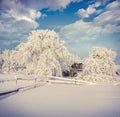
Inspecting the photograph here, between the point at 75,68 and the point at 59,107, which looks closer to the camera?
the point at 59,107

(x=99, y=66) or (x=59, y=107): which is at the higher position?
(x=99, y=66)

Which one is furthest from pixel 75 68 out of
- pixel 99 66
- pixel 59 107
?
pixel 59 107

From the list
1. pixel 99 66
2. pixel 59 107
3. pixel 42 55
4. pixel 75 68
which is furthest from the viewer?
pixel 75 68

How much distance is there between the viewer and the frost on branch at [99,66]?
19531 millimetres

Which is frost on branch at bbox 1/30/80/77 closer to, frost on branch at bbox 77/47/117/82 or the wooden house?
the wooden house

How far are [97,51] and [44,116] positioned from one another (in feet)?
55.9

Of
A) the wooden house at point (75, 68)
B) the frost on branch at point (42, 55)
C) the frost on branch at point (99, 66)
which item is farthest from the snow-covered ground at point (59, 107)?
the wooden house at point (75, 68)

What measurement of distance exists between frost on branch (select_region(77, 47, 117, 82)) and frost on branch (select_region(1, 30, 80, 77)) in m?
3.24

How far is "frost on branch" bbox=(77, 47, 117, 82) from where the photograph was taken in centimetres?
1953

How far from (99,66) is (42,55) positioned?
635 centimetres

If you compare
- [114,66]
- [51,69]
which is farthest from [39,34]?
[114,66]

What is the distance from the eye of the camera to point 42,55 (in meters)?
21.3

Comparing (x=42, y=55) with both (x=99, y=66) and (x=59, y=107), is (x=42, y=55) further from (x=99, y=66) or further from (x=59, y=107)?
(x=59, y=107)

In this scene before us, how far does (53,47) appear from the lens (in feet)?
72.5
